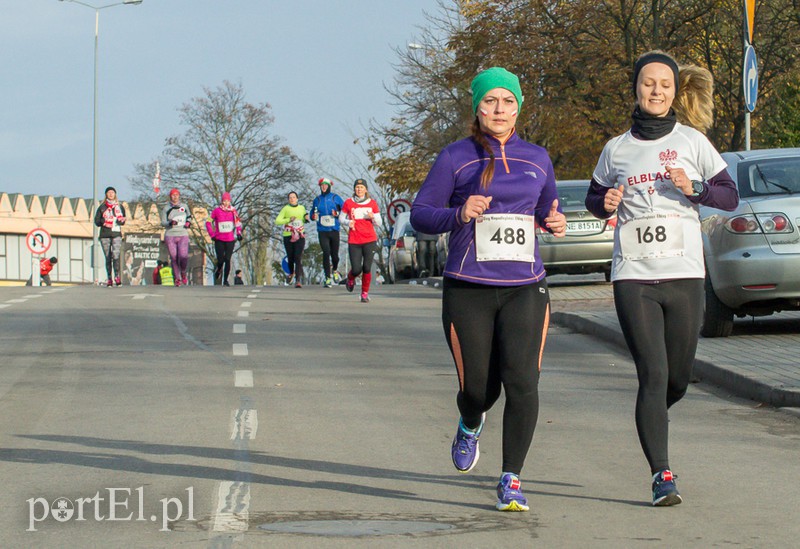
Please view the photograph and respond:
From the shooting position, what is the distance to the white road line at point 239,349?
13195 millimetres

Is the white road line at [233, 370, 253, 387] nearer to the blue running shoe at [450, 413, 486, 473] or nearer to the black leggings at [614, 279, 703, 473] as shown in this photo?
the blue running shoe at [450, 413, 486, 473]

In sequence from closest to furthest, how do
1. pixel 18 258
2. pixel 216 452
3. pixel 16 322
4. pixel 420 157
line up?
pixel 216 452, pixel 16 322, pixel 420 157, pixel 18 258

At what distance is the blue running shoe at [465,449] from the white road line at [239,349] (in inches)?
271

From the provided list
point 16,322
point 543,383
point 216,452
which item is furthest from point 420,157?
point 216,452

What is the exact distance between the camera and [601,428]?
28.4 feet

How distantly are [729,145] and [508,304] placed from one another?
29364 mm

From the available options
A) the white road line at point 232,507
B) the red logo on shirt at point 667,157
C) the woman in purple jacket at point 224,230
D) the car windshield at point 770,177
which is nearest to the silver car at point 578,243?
the car windshield at point 770,177

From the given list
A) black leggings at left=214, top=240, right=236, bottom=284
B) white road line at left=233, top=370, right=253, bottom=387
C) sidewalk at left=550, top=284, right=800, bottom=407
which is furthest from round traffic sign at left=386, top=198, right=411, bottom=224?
white road line at left=233, top=370, right=253, bottom=387

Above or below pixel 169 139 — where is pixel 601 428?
below

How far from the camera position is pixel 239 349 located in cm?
1357

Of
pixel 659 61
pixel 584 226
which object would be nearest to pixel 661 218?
pixel 659 61

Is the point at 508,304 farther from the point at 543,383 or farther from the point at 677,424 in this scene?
the point at 543,383

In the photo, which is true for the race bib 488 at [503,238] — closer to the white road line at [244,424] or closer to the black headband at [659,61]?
the black headband at [659,61]

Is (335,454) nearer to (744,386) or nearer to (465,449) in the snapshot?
(465,449)
